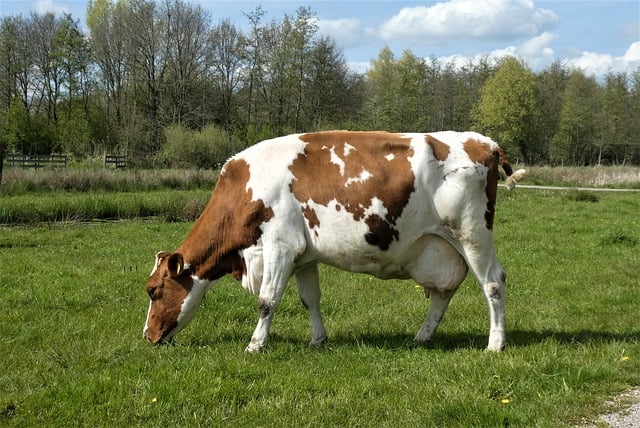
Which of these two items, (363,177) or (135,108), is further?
(135,108)

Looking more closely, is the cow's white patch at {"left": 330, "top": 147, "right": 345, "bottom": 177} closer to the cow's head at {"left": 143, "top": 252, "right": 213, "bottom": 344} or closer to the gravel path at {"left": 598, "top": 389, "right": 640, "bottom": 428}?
the cow's head at {"left": 143, "top": 252, "right": 213, "bottom": 344}

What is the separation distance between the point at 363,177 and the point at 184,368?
2.60 m

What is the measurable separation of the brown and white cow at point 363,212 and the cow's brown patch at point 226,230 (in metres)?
0.01

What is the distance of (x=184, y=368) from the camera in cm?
582

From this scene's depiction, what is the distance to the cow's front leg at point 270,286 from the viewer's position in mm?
6438

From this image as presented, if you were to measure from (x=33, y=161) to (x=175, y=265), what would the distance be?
130 feet

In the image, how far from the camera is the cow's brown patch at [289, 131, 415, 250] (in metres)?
6.32

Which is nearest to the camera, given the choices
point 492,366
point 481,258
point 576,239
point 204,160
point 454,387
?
point 454,387

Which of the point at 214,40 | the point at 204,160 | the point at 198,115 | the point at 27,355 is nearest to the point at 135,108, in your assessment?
the point at 198,115

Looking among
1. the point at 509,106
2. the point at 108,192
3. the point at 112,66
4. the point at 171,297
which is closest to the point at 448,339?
the point at 171,297

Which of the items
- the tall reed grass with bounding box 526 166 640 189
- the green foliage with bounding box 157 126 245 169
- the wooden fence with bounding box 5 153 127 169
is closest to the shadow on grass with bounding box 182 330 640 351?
the tall reed grass with bounding box 526 166 640 189

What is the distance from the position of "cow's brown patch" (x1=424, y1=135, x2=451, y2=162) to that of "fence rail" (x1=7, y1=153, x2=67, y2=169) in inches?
1497

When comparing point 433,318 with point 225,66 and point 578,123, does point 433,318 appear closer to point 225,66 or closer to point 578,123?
point 225,66

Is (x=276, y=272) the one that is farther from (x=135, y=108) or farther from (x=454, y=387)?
(x=135, y=108)
